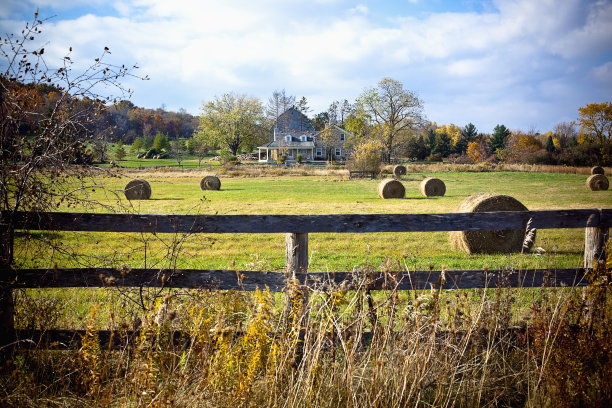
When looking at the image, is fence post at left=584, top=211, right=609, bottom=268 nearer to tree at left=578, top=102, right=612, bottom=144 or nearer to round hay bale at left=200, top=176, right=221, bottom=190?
round hay bale at left=200, top=176, right=221, bottom=190

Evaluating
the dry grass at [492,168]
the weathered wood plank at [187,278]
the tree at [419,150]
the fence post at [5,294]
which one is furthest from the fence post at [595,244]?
the tree at [419,150]

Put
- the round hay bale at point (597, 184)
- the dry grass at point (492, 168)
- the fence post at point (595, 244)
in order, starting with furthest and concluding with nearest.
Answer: the dry grass at point (492, 168)
the round hay bale at point (597, 184)
the fence post at point (595, 244)

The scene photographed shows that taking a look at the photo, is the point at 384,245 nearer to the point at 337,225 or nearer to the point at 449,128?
the point at 337,225

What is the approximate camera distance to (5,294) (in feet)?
12.3

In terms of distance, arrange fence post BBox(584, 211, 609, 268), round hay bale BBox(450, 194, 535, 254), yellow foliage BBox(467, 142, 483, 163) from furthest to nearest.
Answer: yellow foliage BBox(467, 142, 483, 163)
round hay bale BBox(450, 194, 535, 254)
fence post BBox(584, 211, 609, 268)

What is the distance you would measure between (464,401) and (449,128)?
128 metres

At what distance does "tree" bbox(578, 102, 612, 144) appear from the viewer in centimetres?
6139

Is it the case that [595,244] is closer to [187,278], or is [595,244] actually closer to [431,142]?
A: [187,278]

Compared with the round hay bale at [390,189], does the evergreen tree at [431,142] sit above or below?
above

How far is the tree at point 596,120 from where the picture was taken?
6139cm

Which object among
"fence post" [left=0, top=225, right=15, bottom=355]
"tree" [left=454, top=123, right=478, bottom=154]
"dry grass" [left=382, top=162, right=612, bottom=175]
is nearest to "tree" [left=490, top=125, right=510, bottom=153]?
"tree" [left=454, top=123, right=478, bottom=154]

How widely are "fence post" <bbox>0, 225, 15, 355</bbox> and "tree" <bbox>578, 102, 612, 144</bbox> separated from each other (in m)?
73.4

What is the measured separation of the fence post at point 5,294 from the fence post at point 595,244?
613cm

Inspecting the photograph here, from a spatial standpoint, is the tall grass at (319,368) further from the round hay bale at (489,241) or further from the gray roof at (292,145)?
the gray roof at (292,145)
